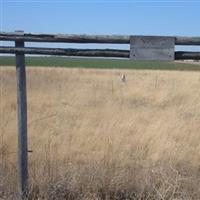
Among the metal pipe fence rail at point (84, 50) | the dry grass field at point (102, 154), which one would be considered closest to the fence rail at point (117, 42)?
the metal pipe fence rail at point (84, 50)

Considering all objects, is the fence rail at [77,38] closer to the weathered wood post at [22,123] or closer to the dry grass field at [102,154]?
the weathered wood post at [22,123]

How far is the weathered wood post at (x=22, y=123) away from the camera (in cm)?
538

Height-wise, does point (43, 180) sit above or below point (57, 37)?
below

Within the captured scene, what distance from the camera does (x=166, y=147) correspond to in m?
8.41

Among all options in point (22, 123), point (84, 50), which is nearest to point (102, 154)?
point (22, 123)

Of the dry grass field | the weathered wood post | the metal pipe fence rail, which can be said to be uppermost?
the metal pipe fence rail

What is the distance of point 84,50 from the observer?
5.30m

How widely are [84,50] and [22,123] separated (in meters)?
0.96

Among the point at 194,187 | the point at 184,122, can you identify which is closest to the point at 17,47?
the point at 194,187

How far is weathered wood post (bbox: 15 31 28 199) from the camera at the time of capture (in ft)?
17.6

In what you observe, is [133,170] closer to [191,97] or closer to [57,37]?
[57,37]

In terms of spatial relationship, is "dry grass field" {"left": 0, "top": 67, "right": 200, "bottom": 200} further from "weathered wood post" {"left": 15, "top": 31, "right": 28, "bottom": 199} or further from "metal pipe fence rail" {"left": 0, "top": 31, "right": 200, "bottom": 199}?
"metal pipe fence rail" {"left": 0, "top": 31, "right": 200, "bottom": 199}

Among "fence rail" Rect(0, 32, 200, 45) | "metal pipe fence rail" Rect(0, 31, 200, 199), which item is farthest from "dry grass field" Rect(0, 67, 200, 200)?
"fence rail" Rect(0, 32, 200, 45)

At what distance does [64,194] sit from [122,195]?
0.60 meters
